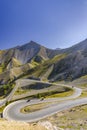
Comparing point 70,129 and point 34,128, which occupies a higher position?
point 34,128

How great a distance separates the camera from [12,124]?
3144 cm

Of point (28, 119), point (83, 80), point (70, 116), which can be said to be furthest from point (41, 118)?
point (83, 80)

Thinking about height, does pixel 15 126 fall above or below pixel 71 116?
above

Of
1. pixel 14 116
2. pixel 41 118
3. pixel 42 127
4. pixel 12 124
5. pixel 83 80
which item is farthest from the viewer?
pixel 83 80

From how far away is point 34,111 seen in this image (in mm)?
93125

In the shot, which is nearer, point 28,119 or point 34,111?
point 28,119

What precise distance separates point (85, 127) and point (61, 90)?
105 metres

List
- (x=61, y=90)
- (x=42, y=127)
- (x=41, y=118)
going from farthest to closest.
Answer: (x=61, y=90) → (x=41, y=118) → (x=42, y=127)

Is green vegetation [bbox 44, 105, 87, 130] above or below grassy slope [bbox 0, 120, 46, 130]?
below

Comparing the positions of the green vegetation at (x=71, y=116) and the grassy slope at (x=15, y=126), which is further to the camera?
the green vegetation at (x=71, y=116)

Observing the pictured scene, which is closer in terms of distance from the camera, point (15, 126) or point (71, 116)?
point (15, 126)

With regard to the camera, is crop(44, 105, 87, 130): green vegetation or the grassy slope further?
crop(44, 105, 87, 130): green vegetation

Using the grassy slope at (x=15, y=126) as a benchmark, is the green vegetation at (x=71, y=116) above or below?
below

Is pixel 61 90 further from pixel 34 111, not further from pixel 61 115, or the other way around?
pixel 61 115
